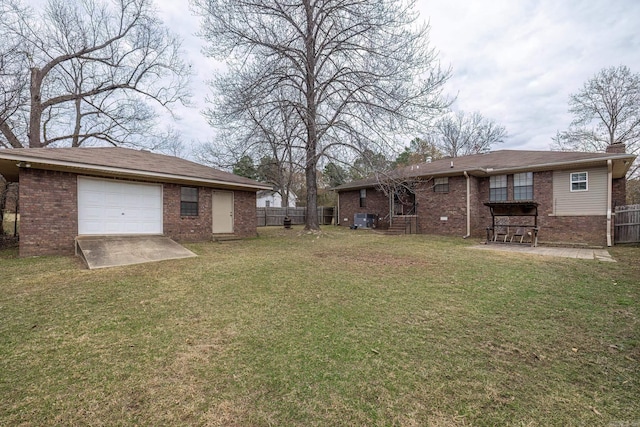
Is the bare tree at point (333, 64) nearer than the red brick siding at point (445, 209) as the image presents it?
Yes

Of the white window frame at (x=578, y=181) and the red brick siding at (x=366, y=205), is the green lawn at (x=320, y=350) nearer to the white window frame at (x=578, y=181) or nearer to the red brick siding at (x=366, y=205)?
the white window frame at (x=578, y=181)

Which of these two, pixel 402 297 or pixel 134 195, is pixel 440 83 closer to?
pixel 402 297

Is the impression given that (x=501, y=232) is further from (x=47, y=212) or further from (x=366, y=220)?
(x=47, y=212)

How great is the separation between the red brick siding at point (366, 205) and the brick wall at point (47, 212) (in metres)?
13.6

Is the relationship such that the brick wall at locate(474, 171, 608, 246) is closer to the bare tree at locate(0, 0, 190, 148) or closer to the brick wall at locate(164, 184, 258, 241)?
the brick wall at locate(164, 184, 258, 241)

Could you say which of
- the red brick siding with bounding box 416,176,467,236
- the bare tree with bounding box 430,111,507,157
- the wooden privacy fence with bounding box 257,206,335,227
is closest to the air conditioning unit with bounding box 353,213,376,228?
the red brick siding with bounding box 416,176,467,236

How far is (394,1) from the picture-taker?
10.1 m

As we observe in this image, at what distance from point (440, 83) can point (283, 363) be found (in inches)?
418

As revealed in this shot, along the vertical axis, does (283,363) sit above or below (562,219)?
below

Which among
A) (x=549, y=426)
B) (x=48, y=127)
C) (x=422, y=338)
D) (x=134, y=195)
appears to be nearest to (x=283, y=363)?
(x=422, y=338)

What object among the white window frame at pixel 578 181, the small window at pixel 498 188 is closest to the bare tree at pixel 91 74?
the small window at pixel 498 188

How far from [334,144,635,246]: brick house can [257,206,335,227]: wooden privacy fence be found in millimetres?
7734

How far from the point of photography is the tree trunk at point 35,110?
42.4ft

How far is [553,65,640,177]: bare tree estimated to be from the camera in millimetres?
18938
